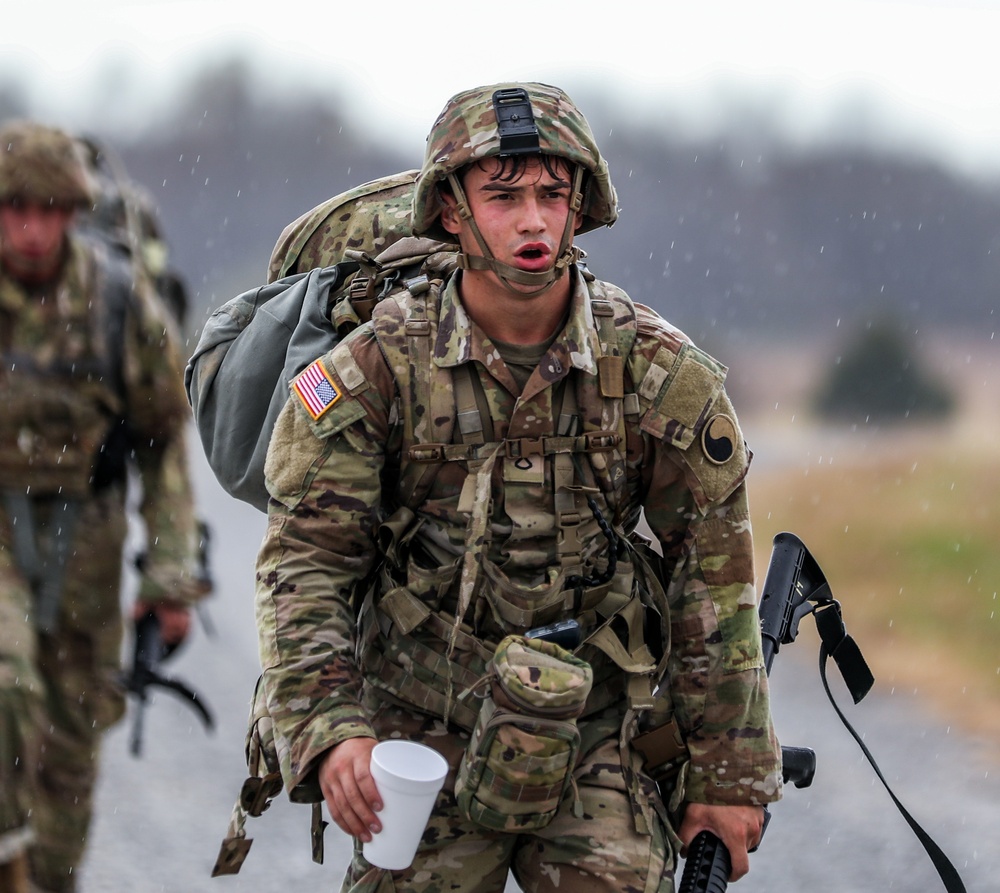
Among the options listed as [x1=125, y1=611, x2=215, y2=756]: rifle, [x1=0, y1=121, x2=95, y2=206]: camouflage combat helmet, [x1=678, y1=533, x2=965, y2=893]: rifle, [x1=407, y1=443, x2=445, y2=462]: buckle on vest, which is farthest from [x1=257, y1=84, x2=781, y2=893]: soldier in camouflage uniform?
[x1=0, y1=121, x2=95, y2=206]: camouflage combat helmet

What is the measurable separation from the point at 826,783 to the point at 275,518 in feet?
16.4

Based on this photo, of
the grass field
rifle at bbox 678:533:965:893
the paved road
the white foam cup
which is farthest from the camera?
the grass field

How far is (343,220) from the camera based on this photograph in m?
4.32

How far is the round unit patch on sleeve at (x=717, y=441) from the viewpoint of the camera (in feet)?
12.0

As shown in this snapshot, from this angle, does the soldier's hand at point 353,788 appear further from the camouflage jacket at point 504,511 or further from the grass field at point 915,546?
the grass field at point 915,546

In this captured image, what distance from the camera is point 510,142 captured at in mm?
3529

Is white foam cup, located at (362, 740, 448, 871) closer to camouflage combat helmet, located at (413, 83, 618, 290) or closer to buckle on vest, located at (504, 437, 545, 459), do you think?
buckle on vest, located at (504, 437, 545, 459)

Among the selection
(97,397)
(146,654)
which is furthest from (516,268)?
(146,654)

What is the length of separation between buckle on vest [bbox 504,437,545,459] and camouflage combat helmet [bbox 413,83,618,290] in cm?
32

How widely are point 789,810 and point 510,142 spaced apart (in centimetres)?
481

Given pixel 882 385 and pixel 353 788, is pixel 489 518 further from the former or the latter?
pixel 882 385

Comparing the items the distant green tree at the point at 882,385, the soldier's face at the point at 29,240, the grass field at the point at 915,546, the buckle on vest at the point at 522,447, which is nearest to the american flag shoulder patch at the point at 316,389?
the buckle on vest at the point at 522,447

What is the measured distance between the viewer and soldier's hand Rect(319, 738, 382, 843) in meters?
3.33

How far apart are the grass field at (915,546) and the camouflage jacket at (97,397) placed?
4.44 m
